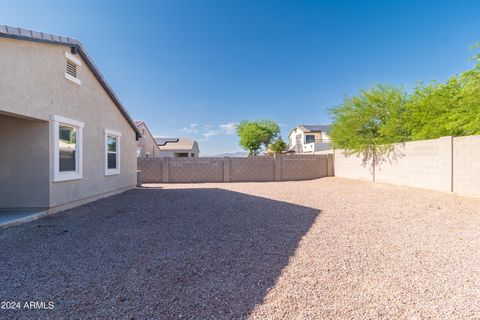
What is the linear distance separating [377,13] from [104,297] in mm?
15022

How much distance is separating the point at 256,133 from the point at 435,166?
30470 mm

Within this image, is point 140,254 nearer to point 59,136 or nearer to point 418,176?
point 59,136

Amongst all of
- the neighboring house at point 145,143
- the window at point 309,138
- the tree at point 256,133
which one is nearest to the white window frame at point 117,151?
the neighboring house at point 145,143

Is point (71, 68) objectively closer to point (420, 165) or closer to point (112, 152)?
point (112, 152)

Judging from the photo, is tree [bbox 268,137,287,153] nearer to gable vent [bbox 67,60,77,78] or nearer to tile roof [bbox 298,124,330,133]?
tile roof [bbox 298,124,330,133]

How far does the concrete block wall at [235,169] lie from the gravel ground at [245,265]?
32.6ft

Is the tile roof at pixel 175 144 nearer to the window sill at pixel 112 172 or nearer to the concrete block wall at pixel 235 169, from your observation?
the concrete block wall at pixel 235 169

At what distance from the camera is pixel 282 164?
1716 cm

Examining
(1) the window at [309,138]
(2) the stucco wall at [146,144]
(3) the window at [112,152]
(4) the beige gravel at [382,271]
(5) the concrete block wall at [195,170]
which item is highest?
(1) the window at [309,138]

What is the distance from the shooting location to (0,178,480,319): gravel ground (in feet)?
8.08

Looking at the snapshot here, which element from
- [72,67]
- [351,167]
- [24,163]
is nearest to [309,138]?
[351,167]

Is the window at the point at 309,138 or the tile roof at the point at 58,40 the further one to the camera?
the window at the point at 309,138

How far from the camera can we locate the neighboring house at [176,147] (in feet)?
121

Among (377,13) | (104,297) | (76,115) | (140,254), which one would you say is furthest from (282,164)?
(104,297)
